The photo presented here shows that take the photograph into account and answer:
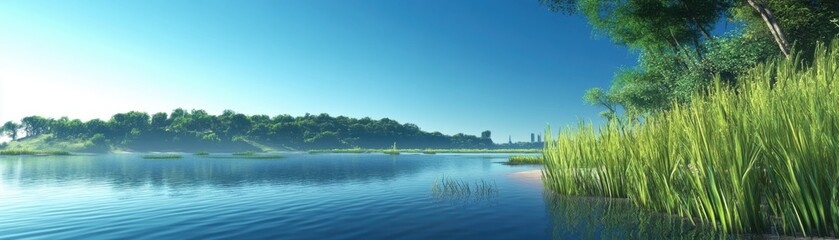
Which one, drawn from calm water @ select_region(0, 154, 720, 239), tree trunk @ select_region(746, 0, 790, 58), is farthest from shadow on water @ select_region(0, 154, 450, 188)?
tree trunk @ select_region(746, 0, 790, 58)

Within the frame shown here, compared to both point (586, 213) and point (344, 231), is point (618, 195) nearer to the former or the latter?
point (586, 213)

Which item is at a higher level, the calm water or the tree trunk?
the tree trunk

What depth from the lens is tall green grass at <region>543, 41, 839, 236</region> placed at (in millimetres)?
7531

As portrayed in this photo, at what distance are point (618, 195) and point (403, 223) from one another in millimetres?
8353

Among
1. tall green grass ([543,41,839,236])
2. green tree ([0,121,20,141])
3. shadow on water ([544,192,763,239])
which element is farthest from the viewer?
green tree ([0,121,20,141])

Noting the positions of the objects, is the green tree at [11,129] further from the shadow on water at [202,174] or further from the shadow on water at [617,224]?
the shadow on water at [617,224]

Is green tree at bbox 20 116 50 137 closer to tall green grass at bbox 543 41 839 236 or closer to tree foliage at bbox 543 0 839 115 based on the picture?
tree foliage at bbox 543 0 839 115

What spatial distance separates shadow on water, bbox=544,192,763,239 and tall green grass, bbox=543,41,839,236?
396mm

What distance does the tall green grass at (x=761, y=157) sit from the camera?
753cm

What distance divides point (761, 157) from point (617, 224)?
368cm

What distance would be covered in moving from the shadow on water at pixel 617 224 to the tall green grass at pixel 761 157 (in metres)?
0.40

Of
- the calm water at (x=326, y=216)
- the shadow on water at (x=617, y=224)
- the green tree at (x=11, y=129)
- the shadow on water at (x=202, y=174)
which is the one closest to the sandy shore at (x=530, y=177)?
the calm water at (x=326, y=216)

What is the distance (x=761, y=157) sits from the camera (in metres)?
8.88

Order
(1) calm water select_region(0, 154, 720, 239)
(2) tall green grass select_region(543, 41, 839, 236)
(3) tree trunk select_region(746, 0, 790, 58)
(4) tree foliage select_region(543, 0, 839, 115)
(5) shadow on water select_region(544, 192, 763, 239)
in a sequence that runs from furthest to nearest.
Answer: (4) tree foliage select_region(543, 0, 839, 115), (3) tree trunk select_region(746, 0, 790, 58), (1) calm water select_region(0, 154, 720, 239), (5) shadow on water select_region(544, 192, 763, 239), (2) tall green grass select_region(543, 41, 839, 236)
